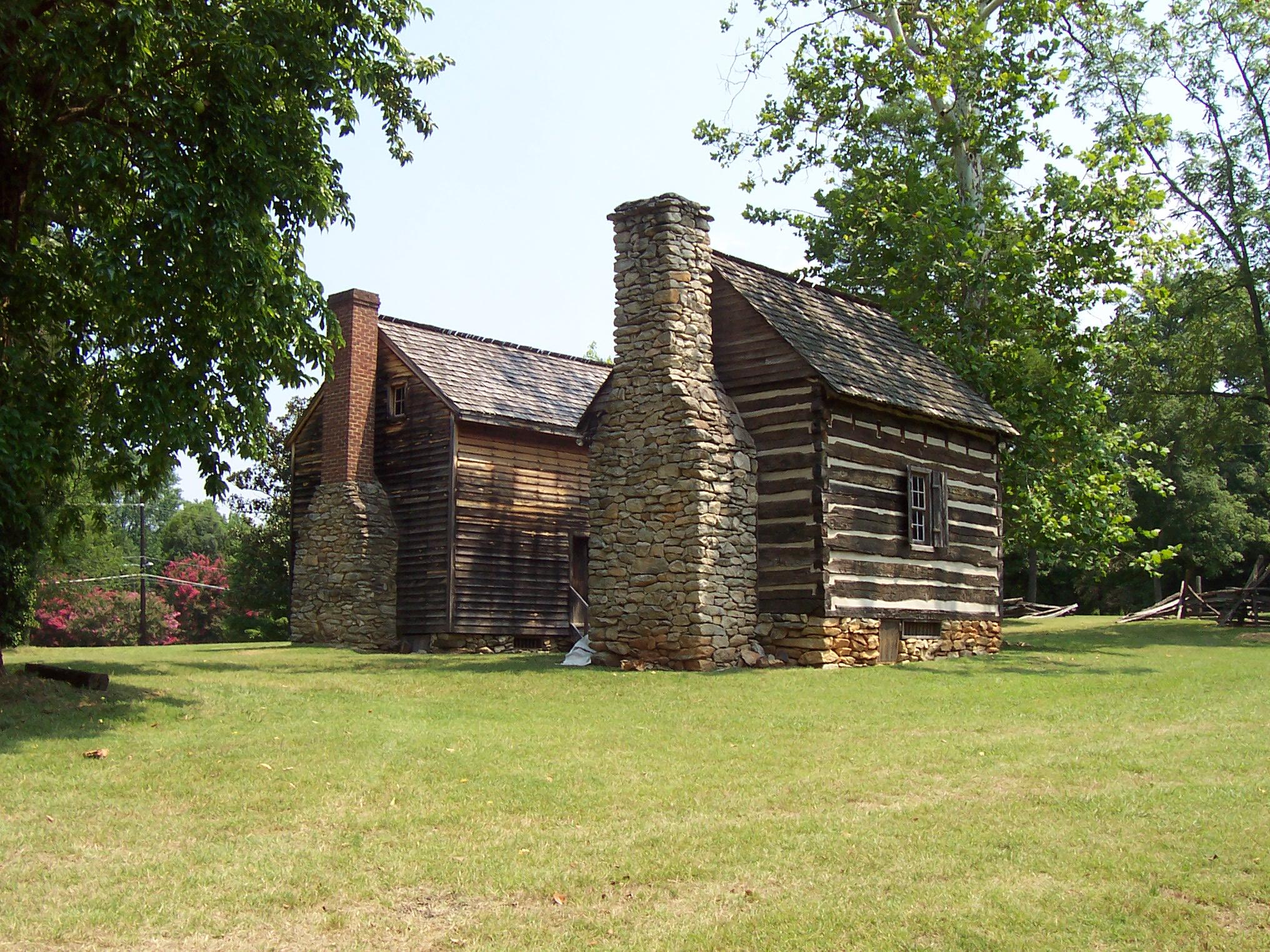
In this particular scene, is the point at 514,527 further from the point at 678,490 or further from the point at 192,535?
the point at 192,535

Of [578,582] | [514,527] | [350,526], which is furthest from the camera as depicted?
[578,582]

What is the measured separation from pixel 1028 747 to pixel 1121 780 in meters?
1.61

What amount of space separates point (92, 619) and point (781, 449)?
1652 inches

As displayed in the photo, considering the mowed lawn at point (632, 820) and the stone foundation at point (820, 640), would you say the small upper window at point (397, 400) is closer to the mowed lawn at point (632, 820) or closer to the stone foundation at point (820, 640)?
the stone foundation at point (820, 640)

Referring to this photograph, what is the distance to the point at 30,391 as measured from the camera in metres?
13.0

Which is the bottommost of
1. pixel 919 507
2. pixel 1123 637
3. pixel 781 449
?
pixel 1123 637

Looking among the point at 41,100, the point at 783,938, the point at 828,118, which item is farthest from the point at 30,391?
the point at 828,118

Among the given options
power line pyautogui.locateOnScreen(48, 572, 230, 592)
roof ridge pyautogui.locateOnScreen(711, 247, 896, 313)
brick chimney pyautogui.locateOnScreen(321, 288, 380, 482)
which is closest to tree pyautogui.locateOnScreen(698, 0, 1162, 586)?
roof ridge pyautogui.locateOnScreen(711, 247, 896, 313)

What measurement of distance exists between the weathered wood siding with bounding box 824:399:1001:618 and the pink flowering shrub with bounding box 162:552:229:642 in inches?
1664

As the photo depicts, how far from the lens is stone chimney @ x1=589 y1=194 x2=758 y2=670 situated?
1867 cm

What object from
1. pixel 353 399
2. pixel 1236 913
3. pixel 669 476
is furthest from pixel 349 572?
pixel 1236 913

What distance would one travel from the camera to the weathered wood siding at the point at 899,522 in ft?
63.8

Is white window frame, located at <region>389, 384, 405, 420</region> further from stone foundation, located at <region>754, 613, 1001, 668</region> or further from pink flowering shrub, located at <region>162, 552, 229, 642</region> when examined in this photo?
pink flowering shrub, located at <region>162, 552, 229, 642</region>

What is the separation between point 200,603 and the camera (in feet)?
190
